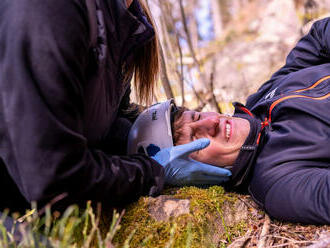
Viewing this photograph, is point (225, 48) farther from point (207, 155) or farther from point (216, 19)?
point (207, 155)

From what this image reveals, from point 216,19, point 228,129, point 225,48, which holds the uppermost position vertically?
point 216,19

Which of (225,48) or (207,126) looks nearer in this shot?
(207,126)

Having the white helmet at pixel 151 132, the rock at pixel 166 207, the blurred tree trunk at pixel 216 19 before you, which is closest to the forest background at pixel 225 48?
the blurred tree trunk at pixel 216 19

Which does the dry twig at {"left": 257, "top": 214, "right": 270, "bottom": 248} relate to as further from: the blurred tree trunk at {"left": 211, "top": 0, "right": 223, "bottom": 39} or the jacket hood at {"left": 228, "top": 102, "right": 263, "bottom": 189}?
the blurred tree trunk at {"left": 211, "top": 0, "right": 223, "bottom": 39}

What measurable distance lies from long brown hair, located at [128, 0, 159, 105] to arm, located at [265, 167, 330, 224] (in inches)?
46.2

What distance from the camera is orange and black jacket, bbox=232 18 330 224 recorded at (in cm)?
197

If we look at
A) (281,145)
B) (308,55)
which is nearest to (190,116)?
(281,145)

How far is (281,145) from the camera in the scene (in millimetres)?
2348

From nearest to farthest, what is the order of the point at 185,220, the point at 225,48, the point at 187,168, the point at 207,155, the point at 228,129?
the point at 185,220 → the point at 187,168 → the point at 207,155 → the point at 228,129 → the point at 225,48

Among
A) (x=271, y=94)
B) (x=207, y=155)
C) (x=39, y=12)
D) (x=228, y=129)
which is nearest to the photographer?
(x=39, y=12)

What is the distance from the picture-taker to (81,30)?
1.50 metres

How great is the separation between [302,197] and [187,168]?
29.7 inches

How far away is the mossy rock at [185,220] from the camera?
71.2 inches

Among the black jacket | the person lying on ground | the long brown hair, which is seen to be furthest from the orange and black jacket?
the black jacket
